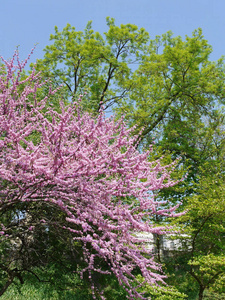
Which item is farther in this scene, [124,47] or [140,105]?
[124,47]

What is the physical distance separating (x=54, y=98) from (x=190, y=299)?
8.84 meters

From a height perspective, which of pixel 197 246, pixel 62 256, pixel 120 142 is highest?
pixel 120 142

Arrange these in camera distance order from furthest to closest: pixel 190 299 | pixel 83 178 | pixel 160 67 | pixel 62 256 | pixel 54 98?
pixel 160 67
pixel 190 299
pixel 54 98
pixel 62 256
pixel 83 178

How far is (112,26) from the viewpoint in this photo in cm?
1902

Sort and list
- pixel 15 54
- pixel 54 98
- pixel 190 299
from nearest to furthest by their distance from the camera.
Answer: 1. pixel 15 54
2. pixel 54 98
3. pixel 190 299

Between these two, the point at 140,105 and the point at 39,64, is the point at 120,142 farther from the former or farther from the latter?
the point at 39,64

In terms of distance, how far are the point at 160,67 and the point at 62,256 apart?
14278mm

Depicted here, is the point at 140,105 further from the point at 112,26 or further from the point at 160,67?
the point at 112,26

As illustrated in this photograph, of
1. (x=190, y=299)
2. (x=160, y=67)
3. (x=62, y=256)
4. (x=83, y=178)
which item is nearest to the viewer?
(x=83, y=178)

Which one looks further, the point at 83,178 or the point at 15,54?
the point at 15,54

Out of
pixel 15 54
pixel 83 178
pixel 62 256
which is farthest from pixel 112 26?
pixel 83 178

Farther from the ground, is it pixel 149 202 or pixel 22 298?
pixel 149 202

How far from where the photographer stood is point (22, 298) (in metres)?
7.65

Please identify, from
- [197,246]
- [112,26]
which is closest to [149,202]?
[197,246]
